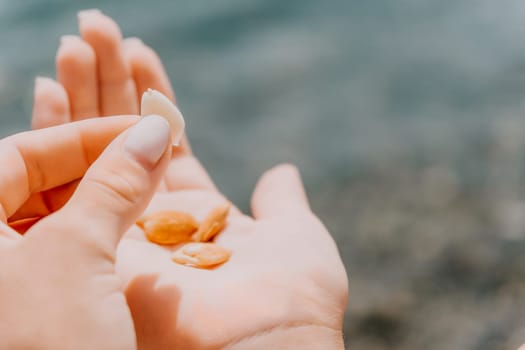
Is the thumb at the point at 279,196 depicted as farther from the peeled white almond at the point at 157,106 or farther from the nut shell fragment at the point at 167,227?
the peeled white almond at the point at 157,106

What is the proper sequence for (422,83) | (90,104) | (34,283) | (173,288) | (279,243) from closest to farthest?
(34,283) → (173,288) → (279,243) → (90,104) → (422,83)

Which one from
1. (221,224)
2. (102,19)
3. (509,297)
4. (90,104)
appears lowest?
(509,297)

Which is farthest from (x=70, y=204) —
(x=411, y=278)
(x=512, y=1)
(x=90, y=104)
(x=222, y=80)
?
(x=512, y=1)

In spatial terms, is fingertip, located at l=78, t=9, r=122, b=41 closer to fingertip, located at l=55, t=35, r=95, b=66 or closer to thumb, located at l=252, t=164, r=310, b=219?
fingertip, located at l=55, t=35, r=95, b=66

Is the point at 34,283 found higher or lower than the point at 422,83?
higher

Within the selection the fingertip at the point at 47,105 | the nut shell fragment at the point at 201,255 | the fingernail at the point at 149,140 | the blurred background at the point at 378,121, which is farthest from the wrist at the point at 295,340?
the fingertip at the point at 47,105

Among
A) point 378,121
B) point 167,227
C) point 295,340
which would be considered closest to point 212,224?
point 167,227

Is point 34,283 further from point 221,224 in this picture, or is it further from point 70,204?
point 221,224
